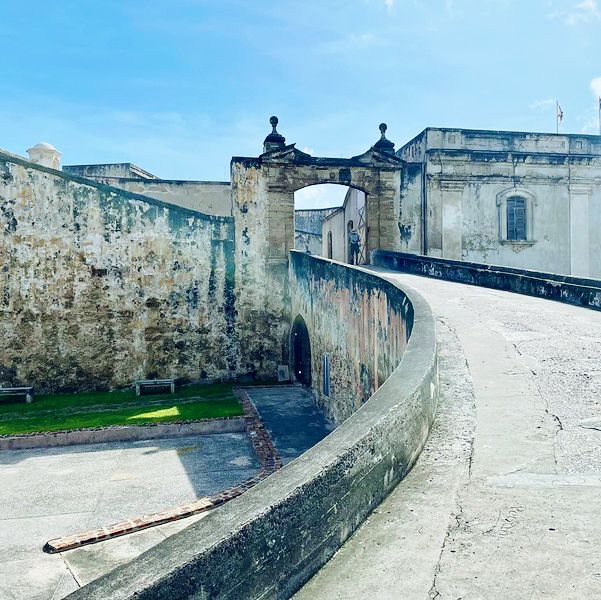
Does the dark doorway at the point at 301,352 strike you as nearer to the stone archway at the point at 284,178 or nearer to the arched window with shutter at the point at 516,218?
the stone archway at the point at 284,178

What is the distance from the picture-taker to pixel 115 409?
12.9 m

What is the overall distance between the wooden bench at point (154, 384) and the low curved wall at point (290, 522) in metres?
12.2

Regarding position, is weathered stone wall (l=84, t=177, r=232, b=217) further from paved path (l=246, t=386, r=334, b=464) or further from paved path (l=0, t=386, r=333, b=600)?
paved path (l=0, t=386, r=333, b=600)

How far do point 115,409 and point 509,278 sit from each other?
881cm

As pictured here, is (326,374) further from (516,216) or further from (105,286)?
(516,216)

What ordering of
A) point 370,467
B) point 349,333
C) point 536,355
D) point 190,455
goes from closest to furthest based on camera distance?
point 370,467 → point 536,355 → point 349,333 → point 190,455

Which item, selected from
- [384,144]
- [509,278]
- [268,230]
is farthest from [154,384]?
[384,144]

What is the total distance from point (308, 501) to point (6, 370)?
47.5 feet

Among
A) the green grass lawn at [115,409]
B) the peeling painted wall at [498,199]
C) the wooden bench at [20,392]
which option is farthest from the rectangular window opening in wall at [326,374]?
the wooden bench at [20,392]

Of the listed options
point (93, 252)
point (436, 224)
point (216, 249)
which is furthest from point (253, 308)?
point (436, 224)

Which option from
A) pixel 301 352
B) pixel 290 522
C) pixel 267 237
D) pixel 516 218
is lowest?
pixel 301 352

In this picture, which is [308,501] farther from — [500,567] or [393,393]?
[393,393]

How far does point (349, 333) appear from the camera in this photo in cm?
898

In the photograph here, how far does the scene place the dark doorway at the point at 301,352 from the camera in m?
14.0
